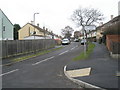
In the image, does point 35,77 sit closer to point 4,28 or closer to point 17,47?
point 17,47

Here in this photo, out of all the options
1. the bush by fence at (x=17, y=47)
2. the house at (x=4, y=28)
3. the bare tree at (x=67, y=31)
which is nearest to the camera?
the bush by fence at (x=17, y=47)

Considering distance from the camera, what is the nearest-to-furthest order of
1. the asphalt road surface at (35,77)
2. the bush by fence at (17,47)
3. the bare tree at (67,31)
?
the asphalt road surface at (35,77), the bush by fence at (17,47), the bare tree at (67,31)

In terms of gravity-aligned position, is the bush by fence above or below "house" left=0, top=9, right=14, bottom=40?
below

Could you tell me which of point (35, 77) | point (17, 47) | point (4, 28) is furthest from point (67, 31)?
point (35, 77)

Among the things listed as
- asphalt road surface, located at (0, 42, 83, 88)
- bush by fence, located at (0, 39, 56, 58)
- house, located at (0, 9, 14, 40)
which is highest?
house, located at (0, 9, 14, 40)

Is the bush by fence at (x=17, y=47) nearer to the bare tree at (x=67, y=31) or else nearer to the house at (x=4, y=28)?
the house at (x=4, y=28)

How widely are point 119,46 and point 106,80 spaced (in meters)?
9.41

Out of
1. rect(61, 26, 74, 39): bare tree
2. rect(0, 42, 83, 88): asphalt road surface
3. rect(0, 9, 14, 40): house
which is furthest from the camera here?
rect(61, 26, 74, 39): bare tree

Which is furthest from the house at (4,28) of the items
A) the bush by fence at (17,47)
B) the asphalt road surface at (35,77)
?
the asphalt road surface at (35,77)

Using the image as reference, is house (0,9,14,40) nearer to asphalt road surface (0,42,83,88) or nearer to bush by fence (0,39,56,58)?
bush by fence (0,39,56,58)

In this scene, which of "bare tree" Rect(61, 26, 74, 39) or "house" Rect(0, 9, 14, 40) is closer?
"house" Rect(0, 9, 14, 40)

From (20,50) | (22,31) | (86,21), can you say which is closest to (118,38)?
(20,50)

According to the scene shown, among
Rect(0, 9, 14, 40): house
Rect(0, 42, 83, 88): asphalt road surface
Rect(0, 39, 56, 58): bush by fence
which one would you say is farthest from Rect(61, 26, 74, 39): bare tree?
Rect(0, 42, 83, 88): asphalt road surface

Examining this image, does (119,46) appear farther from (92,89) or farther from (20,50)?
(20,50)
